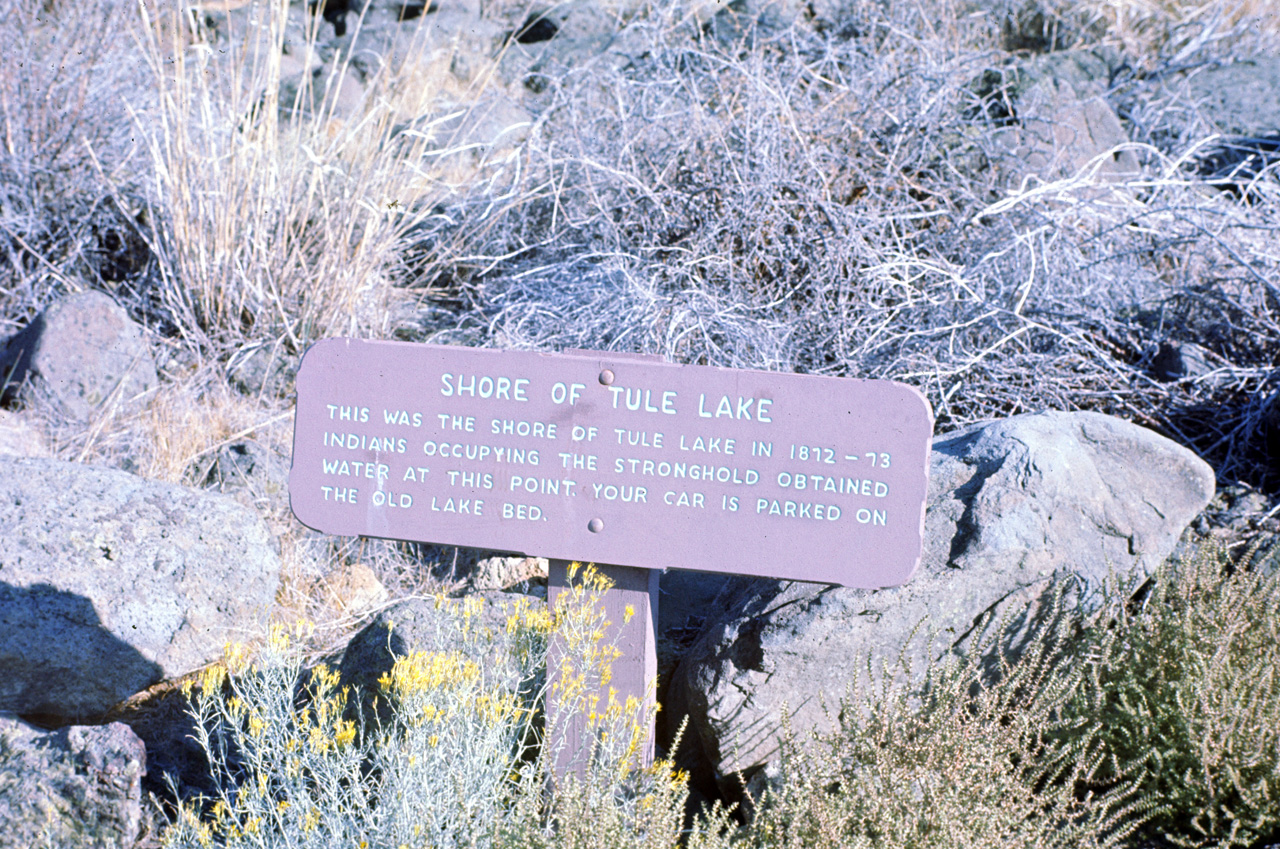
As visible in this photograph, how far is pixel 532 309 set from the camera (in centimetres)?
444

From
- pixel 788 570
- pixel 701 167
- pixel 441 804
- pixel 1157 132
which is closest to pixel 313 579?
pixel 441 804

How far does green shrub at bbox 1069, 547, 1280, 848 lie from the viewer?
2.25 meters

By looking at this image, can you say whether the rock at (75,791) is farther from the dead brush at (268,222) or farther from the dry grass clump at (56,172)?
the dry grass clump at (56,172)

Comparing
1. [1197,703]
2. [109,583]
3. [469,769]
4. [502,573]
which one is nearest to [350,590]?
[502,573]

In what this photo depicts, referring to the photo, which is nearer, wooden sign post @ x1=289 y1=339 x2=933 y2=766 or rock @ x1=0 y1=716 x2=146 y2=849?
wooden sign post @ x1=289 y1=339 x2=933 y2=766

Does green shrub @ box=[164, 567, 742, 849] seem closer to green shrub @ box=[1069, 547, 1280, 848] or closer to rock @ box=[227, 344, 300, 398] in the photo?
green shrub @ box=[1069, 547, 1280, 848]

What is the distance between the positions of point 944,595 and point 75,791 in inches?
83.3

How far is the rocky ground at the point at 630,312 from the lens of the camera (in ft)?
8.68

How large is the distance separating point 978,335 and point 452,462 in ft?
8.99

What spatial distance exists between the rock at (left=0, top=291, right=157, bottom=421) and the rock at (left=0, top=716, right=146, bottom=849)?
2.14 m

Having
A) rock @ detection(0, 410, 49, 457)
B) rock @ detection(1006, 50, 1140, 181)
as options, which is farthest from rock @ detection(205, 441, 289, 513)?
rock @ detection(1006, 50, 1140, 181)

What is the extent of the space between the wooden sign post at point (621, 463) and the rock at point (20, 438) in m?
2.36

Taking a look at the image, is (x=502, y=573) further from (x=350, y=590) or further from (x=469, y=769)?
(x=469, y=769)

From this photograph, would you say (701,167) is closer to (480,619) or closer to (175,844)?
(480,619)
